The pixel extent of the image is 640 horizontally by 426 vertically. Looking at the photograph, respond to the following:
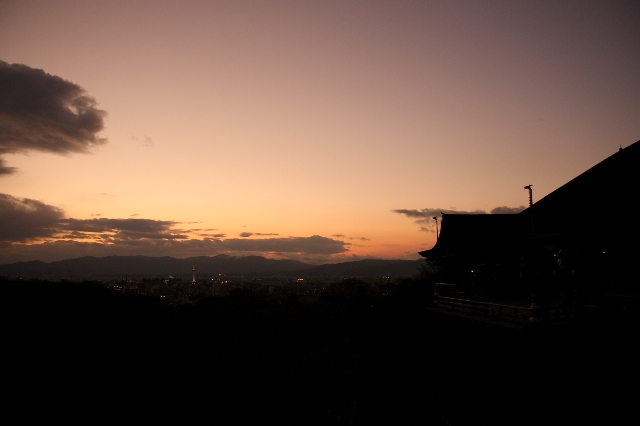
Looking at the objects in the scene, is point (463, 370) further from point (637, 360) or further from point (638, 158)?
point (638, 158)

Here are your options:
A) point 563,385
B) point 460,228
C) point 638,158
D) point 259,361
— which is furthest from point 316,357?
point 638,158

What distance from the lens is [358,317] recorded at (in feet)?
108

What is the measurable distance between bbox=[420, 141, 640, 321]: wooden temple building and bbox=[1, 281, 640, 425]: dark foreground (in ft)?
4.81

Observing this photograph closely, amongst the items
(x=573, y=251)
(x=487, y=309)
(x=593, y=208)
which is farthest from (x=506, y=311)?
(x=593, y=208)

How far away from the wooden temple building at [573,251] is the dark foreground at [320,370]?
4.81ft

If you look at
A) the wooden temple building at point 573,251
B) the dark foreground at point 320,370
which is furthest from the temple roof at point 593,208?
the dark foreground at point 320,370

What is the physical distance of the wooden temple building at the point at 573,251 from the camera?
42.4ft

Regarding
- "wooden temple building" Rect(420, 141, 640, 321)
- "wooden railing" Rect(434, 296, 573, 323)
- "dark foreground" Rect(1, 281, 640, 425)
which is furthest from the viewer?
"wooden temple building" Rect(420, 141, 640, 321)

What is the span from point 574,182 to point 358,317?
19556mm

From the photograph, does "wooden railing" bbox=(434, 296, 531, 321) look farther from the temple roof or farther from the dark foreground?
the temple roof

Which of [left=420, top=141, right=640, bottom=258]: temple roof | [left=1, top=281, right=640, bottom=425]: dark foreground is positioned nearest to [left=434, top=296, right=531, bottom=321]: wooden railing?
[left=1, top=281, right=640, bottom=425]: dark foreground

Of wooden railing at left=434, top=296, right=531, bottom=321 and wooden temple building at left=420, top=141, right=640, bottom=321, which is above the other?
wooden temple building at left=420, top=141, right=640, bottom=321

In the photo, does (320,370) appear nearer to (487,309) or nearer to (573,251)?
(487,309)

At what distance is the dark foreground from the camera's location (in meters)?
10.1
